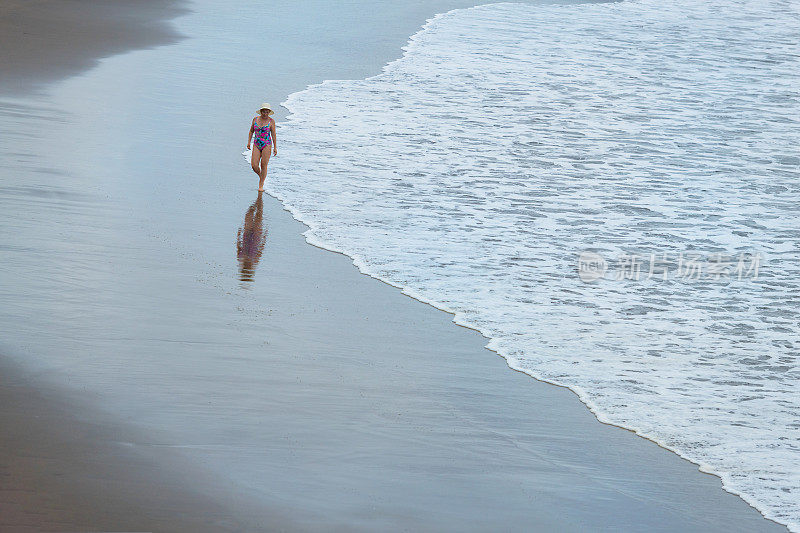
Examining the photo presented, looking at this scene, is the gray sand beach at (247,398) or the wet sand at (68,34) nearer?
the gray sand beach at (247,398)

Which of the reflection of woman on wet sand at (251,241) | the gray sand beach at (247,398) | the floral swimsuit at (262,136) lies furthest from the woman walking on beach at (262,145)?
the reflection of woman on wet sand at (251,241)

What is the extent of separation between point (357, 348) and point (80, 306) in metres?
2.28

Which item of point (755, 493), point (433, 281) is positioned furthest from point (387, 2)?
point (755, 493)

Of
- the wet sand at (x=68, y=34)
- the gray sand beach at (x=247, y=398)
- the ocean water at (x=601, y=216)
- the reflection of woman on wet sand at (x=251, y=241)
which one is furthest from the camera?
the wet sand at (x=68, y=34)

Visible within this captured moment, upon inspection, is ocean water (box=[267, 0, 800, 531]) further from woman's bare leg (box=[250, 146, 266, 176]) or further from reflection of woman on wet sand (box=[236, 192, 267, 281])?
reflection of woman on wet sand (box=[236, 192, 267, 281])

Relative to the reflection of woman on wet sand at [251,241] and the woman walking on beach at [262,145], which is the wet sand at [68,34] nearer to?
the woman walking on beach at [262,145]

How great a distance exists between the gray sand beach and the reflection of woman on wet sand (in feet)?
0.20

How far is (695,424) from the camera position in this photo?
7.82 metres

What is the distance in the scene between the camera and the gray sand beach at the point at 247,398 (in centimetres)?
614

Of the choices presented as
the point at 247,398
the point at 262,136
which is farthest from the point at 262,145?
the point at 247,398

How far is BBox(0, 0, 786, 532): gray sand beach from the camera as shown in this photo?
6141 mm

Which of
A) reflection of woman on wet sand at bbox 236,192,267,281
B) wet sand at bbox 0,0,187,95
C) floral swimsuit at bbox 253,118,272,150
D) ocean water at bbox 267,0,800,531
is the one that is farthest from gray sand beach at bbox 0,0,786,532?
wet sand at bbox 0,0,187,95

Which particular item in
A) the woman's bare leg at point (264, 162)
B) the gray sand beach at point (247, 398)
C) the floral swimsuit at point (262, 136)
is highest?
the floral swimsuit at point (262, 136)

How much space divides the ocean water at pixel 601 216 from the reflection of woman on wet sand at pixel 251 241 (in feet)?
2.04
